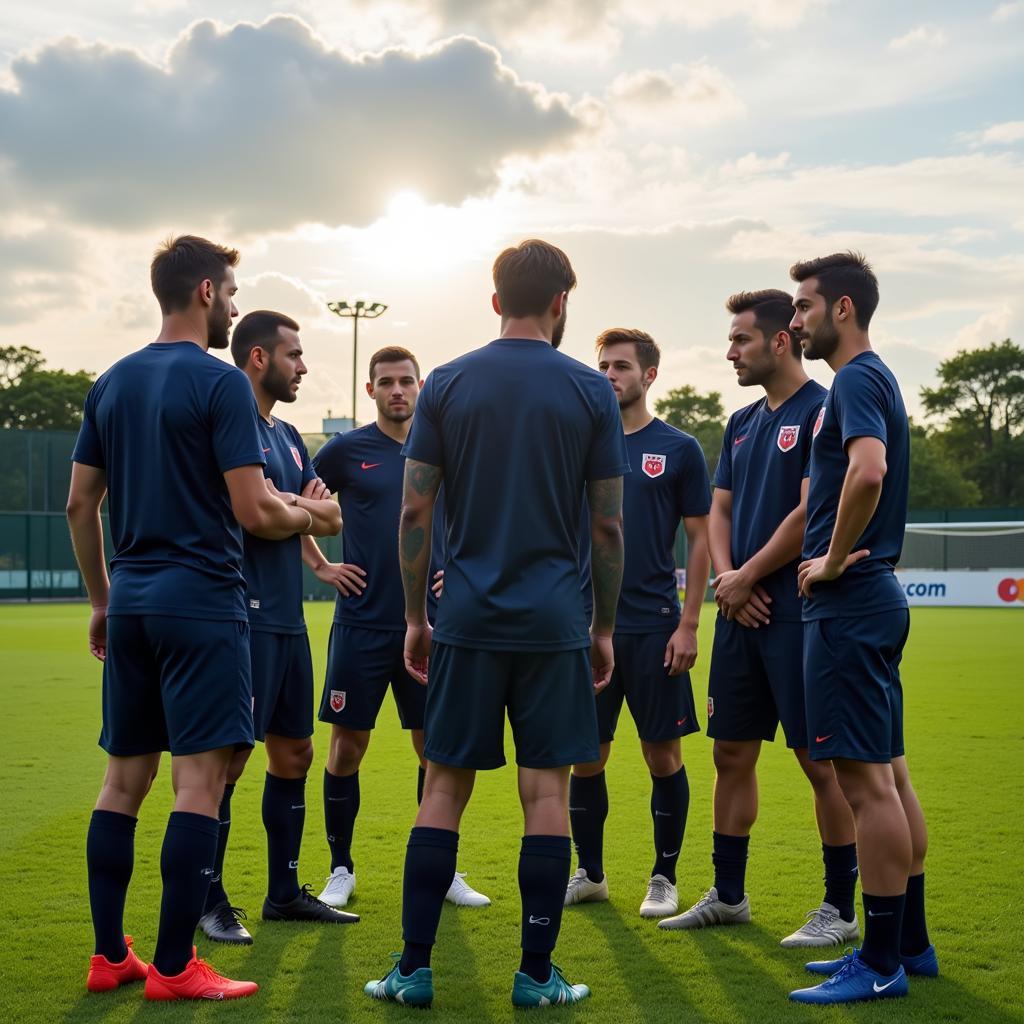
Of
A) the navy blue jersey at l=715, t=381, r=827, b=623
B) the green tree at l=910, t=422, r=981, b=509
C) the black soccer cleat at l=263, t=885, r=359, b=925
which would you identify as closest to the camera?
the navy blue jersey at l=715, t=381, r=827, b=623

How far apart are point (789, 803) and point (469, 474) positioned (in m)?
4.43

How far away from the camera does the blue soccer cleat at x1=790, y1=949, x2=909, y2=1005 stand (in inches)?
157

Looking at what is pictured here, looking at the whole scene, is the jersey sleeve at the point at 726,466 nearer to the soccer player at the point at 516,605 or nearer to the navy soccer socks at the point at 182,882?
the soccer player at the point at 516,605

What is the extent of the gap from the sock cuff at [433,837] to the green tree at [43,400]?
76866 mm

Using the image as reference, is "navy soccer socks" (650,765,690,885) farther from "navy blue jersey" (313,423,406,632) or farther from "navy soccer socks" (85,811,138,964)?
"navy soccer socks" (85,811,138,964)

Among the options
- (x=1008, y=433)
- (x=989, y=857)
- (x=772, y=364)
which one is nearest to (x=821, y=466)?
(x=772, y=364)

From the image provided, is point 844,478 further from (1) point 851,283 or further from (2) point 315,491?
(2) point 315,491

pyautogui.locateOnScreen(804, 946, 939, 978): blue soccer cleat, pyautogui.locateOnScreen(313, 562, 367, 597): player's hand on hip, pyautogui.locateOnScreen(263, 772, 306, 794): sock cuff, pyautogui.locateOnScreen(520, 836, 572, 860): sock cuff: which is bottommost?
pyautogui.locateOnScreen(804, 946, 939, 978): blue soccer cleat

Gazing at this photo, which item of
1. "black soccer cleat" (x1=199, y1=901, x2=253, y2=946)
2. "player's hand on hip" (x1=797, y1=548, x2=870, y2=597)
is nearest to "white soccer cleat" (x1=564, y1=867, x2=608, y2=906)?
"black soccer cleat" (x1=199, y1=901, x2=253, y2=946)

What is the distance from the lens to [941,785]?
7973 mm

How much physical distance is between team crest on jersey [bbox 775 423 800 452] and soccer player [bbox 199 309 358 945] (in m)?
1.86

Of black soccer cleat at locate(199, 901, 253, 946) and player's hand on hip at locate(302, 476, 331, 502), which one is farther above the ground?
player's hand on hip at locate(302, 476, 331, 502)

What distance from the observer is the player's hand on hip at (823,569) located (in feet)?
13.5

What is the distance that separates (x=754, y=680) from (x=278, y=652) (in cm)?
199
